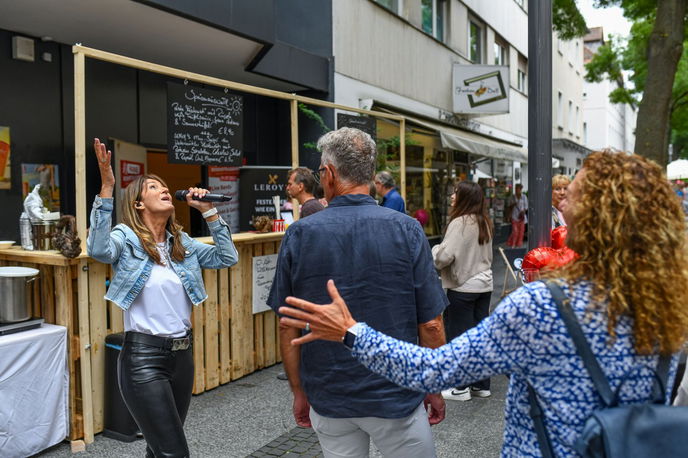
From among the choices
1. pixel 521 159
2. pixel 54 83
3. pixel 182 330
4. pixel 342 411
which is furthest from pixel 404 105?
pixel 342 411

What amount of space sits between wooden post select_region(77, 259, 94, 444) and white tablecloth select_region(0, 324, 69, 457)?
111 millimetres

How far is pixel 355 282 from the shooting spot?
2.43 meters

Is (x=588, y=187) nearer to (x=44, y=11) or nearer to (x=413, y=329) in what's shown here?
(x=413, y=329)

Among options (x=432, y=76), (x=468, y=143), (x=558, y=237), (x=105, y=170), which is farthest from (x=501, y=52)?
(x=105, y=170)

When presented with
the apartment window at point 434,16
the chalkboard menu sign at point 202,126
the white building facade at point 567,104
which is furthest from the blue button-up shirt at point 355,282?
the white building facade at point 567,104

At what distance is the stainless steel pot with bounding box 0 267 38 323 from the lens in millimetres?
4316

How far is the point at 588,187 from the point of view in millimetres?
1712

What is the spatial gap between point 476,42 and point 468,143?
6.45 meters

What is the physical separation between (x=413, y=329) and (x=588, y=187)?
1.02 meters

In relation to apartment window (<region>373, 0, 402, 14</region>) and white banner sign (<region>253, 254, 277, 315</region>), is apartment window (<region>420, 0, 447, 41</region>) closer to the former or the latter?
apartment window (<region>373, 0, 402, 14</region>)

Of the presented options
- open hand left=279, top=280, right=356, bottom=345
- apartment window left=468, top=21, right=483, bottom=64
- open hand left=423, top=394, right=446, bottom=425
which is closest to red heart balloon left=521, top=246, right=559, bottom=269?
open hand left=423, top=394, right=446, bottom=425

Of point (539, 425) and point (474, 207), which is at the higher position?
point (474, 207)

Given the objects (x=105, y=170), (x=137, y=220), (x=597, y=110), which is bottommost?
(x=137, y=220)

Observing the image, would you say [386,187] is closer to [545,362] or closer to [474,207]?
[474,207]
